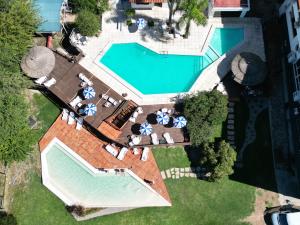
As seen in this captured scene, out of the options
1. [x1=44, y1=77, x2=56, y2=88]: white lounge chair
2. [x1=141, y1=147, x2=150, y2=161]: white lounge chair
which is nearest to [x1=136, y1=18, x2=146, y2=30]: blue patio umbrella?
[x1=44, y1=77, x2=56, y2=88]: white lounge chair

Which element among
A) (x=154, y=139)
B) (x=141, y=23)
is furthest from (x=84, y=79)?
(x=154, y=139)

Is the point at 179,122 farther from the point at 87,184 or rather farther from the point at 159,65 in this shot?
the point at 87,184

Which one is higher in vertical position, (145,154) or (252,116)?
(252,116)

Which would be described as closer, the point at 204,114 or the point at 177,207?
the point at 204,114

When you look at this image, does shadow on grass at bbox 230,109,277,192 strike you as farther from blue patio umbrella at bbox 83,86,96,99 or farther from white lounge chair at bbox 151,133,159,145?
blue patio umbrella at bbox 83,86,96,99

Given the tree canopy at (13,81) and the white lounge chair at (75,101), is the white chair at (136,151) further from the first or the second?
the tree canopy at (13,81)

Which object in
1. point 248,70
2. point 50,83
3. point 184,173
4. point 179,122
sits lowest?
point 184,173

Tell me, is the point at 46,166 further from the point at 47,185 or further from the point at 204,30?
the point at 204,30
